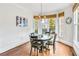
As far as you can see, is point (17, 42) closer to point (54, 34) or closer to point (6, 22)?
point (6, 22)

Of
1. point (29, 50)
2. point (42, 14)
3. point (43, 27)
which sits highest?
point (42, 14)

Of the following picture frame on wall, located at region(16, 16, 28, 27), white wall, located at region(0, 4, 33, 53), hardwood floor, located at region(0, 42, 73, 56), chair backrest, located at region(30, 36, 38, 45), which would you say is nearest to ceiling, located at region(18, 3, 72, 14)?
white wall, located at region(0, 4, 33, 53)

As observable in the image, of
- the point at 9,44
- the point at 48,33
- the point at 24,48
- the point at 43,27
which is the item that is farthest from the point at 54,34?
the point at 9,44

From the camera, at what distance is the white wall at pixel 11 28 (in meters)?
3.85

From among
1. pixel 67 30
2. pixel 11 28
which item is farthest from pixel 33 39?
pixel 67 30

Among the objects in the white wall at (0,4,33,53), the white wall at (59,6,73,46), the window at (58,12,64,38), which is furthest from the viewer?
the white wall at (59,6,73,46)

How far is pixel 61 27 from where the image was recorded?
4418 mm

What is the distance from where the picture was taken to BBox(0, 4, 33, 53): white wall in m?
3.85

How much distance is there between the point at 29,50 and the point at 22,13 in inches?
48.2

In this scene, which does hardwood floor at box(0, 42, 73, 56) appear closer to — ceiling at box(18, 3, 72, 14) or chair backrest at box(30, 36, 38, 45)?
chair backrest at box(30, 36, 38, 45)

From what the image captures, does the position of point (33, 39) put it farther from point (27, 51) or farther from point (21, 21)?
point (21, 21)

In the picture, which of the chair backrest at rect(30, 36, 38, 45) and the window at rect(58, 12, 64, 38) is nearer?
the chair backrest at rect(30, 36, 38, 45)

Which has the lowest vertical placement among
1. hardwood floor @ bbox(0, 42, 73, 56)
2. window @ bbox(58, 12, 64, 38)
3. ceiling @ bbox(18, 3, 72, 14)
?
hardwood floor @ bbox(0, 42, 73, 56)

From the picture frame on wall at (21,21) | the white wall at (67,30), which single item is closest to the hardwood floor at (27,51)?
the white wall at (67,30)
